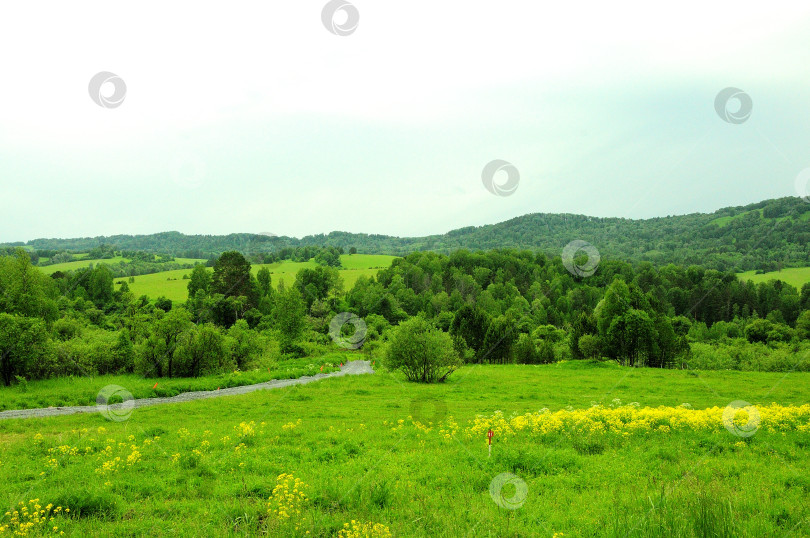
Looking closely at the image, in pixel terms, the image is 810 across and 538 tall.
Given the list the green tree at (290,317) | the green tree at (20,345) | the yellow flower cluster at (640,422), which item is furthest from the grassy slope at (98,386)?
the yellow flower cluster at (640,422)

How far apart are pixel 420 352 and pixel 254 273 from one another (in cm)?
10700

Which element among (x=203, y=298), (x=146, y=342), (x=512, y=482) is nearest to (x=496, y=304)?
(x=203, y=298)

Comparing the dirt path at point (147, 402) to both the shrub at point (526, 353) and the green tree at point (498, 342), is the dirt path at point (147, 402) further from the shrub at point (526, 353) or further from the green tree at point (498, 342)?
Result: the green tree at point (498, 342)

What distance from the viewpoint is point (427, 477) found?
10898mm

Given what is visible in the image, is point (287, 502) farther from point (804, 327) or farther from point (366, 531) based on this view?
point (804, 327)

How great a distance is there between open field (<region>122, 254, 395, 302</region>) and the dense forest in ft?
20.4

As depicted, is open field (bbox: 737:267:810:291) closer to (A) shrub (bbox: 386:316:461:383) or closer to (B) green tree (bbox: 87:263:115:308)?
(A) shrub (bbox: 386:316:461:383)

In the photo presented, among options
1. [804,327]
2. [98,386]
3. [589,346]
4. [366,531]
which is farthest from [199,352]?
[804,327]

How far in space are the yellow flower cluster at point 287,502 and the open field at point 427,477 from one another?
1.8 inches

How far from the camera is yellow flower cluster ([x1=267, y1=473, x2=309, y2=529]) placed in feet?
25.6

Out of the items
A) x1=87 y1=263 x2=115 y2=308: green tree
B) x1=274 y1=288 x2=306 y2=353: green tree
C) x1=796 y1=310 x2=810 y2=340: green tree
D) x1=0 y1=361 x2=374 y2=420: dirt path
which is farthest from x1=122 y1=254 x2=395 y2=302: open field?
x1=796 y1=310 x2=810 y2=340: green tree

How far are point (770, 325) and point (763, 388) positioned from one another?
2396 inches

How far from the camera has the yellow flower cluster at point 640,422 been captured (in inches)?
586

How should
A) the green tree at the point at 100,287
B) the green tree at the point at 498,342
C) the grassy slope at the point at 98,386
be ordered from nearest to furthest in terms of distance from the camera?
the grassy slope at the point at 98,386 → the green tree at the point at 498,342 → the green tree at the point at 100,287
